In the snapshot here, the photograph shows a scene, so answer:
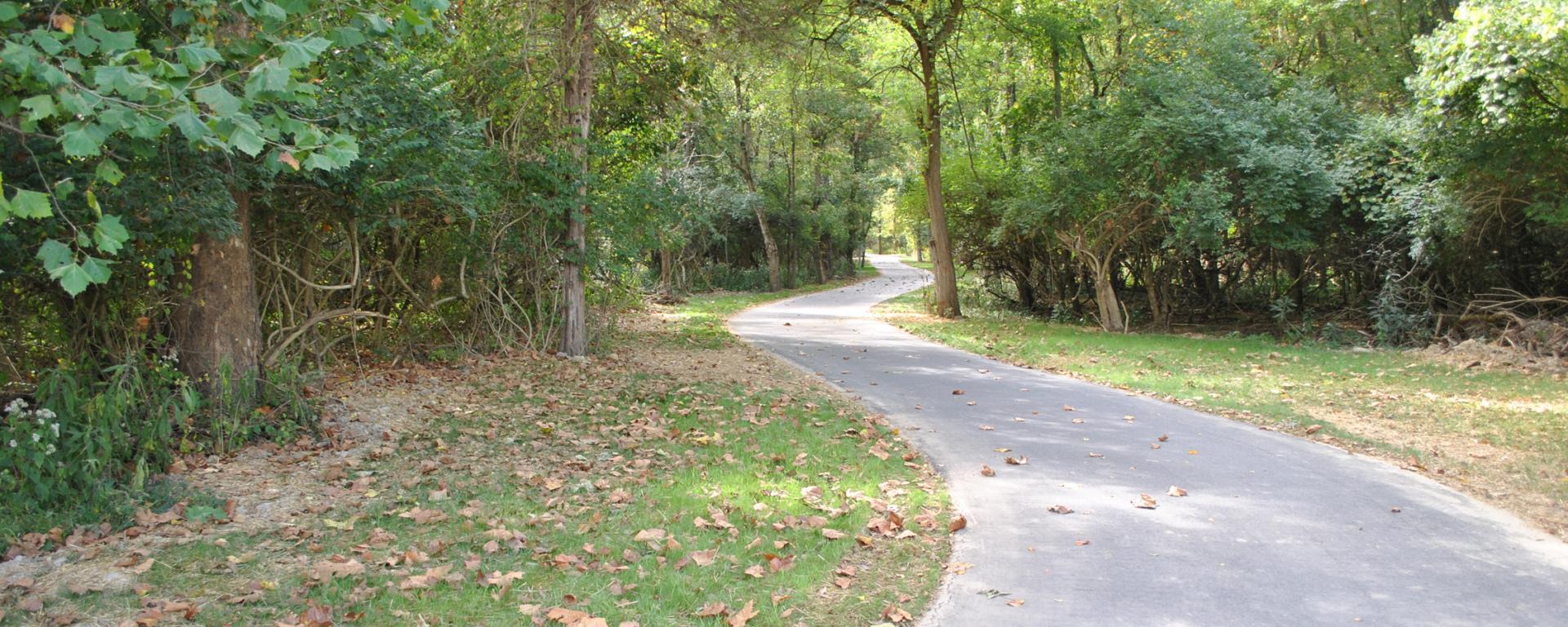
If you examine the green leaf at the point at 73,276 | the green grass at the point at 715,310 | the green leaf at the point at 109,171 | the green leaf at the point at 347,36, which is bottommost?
the green grass at the point at 715,310

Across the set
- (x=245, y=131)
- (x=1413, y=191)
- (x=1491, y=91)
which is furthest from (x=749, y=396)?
(x=1413, y=191)

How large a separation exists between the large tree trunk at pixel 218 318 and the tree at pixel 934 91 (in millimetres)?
14920

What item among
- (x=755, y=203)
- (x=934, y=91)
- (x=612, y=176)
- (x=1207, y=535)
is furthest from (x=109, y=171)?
(x=755, y=203)

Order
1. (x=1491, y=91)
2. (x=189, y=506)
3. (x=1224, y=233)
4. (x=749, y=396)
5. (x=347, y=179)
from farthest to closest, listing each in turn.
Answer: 1. (x=1224, y=233)
2. (x=1491, y=91)
3. (x=749, y=396)
4. (x=347, y=179)
5. (x=189, y=506)

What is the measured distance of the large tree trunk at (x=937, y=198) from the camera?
21578mm

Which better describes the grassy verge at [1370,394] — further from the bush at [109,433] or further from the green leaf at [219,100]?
the bush at [109,433]

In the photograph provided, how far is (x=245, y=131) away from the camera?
3.35 m

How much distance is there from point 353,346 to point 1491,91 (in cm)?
1524

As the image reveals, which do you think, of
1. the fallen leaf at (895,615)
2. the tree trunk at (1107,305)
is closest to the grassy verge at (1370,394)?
the tree trunk at (1107,305)

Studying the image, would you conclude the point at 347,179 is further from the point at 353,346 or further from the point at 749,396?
the point at 749,396

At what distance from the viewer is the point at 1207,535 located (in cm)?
565

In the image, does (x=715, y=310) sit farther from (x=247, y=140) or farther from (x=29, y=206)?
(x=29, y=206)

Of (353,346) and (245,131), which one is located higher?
(245,131)

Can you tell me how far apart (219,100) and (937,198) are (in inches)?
815
